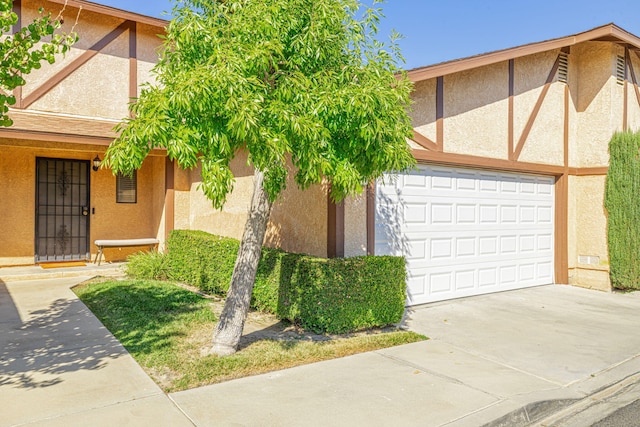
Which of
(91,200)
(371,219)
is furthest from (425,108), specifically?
(91,200)

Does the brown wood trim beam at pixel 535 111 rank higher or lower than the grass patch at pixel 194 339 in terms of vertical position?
higher

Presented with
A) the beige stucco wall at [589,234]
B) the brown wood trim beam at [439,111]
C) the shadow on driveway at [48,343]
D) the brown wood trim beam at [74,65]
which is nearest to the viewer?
the shadow on driveway at [48,343]

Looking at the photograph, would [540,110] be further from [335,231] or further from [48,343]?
[48,343]

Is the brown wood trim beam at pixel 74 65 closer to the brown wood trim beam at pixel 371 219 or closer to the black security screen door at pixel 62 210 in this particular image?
the black security screen door at pixel 62 210

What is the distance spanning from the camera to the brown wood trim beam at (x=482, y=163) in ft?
25.6

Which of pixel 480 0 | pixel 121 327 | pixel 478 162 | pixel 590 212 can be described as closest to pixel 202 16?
pixel 121 327

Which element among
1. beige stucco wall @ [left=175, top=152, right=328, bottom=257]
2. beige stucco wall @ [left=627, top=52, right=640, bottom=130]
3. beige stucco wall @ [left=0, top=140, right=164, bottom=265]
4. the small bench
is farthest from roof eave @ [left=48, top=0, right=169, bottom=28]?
beige stucco wall @ [left=627, top=52, right=640, bottom=130]

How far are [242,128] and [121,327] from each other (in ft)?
12.7

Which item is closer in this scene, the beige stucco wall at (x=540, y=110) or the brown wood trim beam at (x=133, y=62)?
the beige stucco wall at (x=540, y=110)

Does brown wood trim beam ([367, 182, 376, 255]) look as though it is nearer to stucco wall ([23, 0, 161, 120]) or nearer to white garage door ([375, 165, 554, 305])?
white garage door ([375, 165, 554, 305])

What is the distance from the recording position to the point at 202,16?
182 inches

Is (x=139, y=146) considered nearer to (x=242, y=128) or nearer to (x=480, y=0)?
(x=242, y=128)

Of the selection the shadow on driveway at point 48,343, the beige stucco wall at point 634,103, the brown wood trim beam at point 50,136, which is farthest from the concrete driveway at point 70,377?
the beige stucco wall at point 634,103

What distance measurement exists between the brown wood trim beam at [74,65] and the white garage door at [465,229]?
6.62 meters
